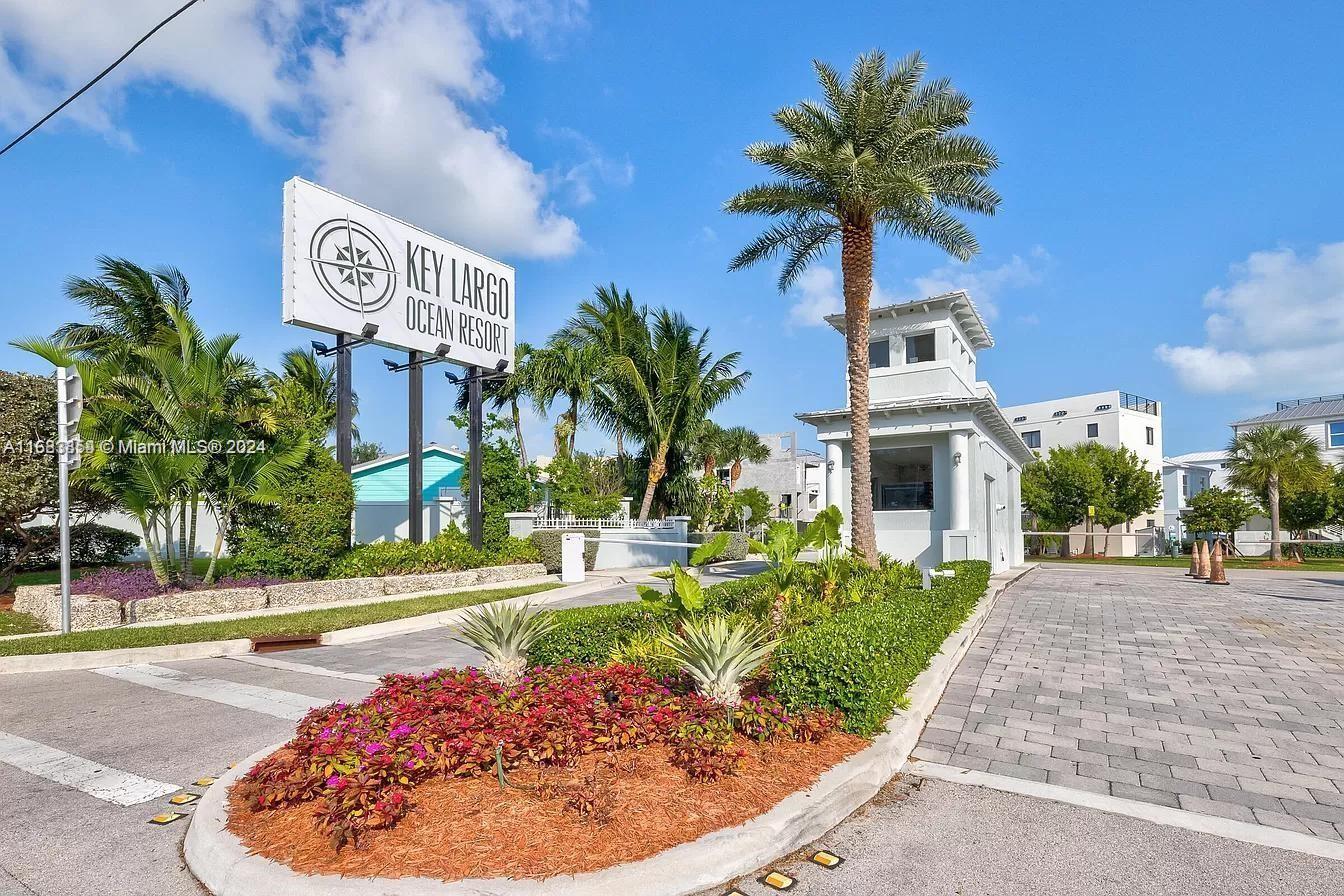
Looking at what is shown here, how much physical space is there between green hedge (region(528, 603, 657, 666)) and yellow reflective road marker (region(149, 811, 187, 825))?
2708mm

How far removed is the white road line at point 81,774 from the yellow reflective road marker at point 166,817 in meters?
0.38

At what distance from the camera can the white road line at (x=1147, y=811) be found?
390 centimetres

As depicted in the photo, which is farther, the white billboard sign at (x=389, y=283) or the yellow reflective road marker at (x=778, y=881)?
the white billboard sign at (x=389, y=283)

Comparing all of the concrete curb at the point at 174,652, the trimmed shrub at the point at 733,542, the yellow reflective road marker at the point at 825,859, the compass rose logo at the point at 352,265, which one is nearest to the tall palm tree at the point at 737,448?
the trimmed shrub at the point at 733,542

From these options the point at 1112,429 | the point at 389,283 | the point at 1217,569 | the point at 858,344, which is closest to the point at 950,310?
the point at 858,344

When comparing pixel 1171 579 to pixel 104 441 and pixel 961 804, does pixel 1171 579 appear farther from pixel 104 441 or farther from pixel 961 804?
pixel 104 441

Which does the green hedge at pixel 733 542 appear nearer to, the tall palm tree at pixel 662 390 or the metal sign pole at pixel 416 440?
the tall palm tree at pixel 662 390

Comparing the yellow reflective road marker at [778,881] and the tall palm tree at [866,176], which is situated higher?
the tall palm tree at [866,176]

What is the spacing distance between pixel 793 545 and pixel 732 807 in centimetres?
545

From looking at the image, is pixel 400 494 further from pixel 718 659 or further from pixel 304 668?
pixel 718 659

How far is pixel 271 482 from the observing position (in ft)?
46.7

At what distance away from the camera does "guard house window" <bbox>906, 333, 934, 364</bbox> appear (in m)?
19.2

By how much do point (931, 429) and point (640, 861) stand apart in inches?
643

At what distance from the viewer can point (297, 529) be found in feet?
48.8
